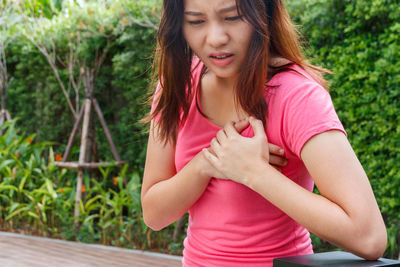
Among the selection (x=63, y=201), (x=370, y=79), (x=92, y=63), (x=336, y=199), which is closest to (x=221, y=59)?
(x=336, y=199)

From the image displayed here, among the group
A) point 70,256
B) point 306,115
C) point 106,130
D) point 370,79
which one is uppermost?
point 306,115

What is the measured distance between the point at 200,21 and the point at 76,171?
5680mm

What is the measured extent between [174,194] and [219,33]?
424 millimetres

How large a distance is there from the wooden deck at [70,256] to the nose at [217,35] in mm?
4077

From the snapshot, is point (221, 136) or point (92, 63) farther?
point (92, 63)

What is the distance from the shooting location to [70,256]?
5.33m

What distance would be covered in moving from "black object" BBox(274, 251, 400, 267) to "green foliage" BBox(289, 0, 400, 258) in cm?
325

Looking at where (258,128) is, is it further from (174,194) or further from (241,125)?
(174,194)

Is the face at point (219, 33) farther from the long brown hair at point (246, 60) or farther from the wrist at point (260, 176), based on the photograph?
the wrist at point (260, 176)

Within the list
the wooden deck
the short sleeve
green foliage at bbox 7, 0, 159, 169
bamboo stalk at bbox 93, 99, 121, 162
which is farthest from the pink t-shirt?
bamboo stalk at bbox 93, 99, 121, 162

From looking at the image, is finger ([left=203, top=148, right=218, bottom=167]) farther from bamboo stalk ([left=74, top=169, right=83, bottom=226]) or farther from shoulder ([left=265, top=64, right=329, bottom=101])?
bamboo stalk ([left=74, top=169, right=83, bottom=226])

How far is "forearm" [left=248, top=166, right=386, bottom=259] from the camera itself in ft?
3.41

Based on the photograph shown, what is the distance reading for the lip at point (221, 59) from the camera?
121 cm

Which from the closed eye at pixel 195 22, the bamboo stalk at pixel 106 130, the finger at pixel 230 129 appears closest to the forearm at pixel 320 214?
the finger at pixel 230 129
